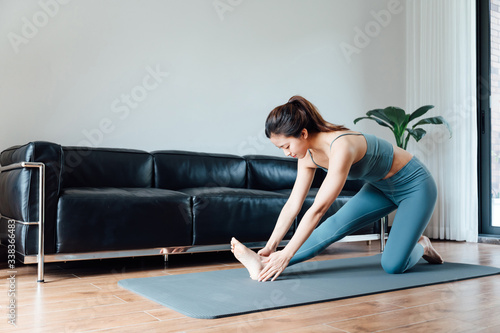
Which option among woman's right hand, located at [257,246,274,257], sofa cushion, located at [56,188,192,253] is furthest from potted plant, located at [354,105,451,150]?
woman's right hand, located at [257,246,274,257]

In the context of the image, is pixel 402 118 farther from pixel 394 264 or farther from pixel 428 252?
pixel 394 264

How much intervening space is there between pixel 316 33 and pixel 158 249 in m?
2.92

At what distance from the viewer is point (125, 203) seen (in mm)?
2705

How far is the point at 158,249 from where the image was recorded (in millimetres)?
2809

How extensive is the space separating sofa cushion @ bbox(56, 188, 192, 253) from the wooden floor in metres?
0.18

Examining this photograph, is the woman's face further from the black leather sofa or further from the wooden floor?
the black leather sofa

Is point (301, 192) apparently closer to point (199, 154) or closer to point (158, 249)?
point (158, 249)

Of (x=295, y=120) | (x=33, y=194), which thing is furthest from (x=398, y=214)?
(x=33, y=194)

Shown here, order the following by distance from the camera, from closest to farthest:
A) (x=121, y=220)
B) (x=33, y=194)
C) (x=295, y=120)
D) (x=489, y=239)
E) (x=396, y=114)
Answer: (x=295, y=120)
(x=33, y=194)
(x=121, y=220)
(x=396, y=114)
(x=489, y=239)

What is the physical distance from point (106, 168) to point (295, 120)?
162 centimetres

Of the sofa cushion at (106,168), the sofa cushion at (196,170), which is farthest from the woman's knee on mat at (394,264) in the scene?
the sofa cushion at (106,168)

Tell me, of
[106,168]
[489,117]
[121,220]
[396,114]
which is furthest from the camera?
[489,117]

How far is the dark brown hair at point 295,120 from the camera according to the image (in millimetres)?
2105

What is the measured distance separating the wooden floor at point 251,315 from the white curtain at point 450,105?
2.35 meters
